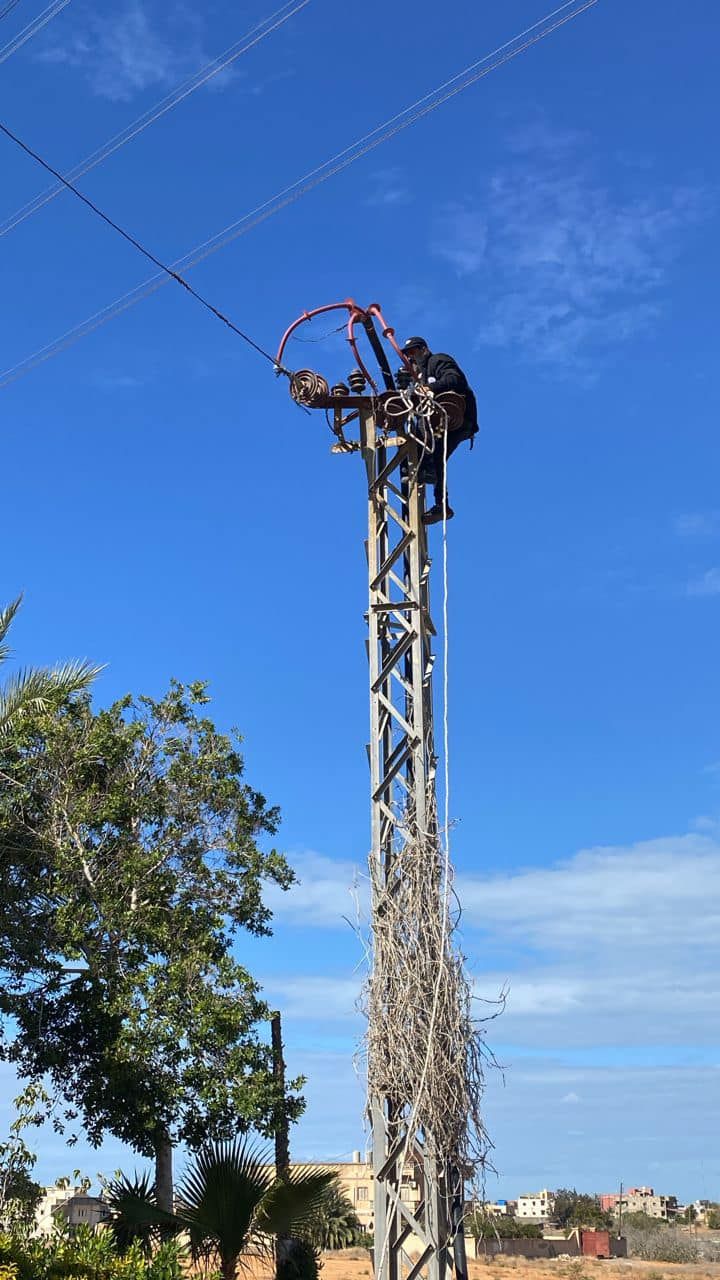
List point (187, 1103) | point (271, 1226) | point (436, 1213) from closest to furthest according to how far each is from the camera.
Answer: point (436, 1213)
point (271, 1226)
point (187, 1103)

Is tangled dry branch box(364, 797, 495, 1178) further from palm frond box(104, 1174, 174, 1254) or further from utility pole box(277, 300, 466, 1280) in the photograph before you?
palm frond box(104, 1174, 174, 1254)

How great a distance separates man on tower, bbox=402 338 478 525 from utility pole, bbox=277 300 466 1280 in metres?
0.13

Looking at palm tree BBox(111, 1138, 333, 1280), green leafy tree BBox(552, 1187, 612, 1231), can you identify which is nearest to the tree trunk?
palm tree BBox(111, 1138, 333, 1280)

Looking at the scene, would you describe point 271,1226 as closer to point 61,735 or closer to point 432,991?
point 432,991

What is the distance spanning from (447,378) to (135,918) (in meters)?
10.6

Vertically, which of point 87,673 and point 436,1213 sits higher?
point 87,673

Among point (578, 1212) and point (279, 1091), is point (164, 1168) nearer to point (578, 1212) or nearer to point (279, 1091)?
point (279, 1091)

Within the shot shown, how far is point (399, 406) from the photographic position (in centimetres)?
797

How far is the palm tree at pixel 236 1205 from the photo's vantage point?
902 centimetres

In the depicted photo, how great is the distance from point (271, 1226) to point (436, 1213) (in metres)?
3.16

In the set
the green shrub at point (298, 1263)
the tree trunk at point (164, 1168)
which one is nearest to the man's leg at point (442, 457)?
the green shrub at point (298, 1263)

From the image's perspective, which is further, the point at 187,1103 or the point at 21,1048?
the point at 21,1048

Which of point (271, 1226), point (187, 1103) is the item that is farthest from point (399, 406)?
point (187, 1103)

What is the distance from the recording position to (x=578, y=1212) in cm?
6306
